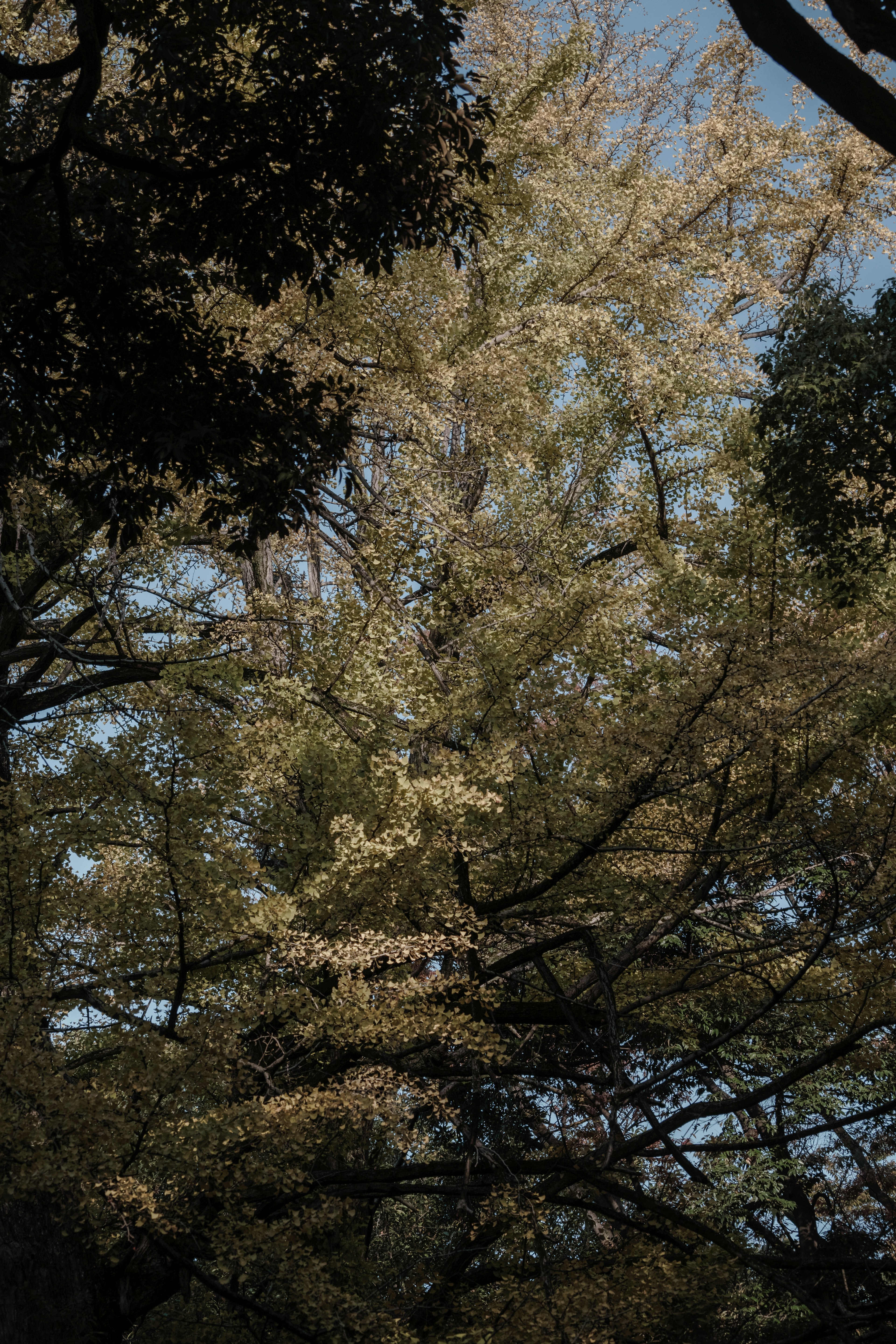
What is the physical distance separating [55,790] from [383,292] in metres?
5.17

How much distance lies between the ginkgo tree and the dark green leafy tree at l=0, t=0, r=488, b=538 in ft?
2.72

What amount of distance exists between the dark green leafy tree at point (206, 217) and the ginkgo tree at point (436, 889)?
828 millimetres

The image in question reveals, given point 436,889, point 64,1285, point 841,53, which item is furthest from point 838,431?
point 64,1285

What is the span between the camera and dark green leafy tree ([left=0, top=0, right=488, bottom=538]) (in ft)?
15.0

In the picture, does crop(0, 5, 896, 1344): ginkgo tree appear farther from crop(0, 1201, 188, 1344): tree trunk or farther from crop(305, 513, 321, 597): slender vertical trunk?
crop(305, 513, 321, 597): slender vertical trunk

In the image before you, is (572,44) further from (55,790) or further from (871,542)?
(55,790)

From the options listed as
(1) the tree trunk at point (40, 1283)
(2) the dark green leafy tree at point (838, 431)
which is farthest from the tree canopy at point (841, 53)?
(1) the tree trunk at point (40, 1283)

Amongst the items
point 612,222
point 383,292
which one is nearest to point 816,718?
point 383,292

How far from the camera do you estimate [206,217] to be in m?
5.12

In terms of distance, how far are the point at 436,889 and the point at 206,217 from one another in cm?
375

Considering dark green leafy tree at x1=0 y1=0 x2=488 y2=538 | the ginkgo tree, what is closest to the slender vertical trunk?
the ginkgo tree

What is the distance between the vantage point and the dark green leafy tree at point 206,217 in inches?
180

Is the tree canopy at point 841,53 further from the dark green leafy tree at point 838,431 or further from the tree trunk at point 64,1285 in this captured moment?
the tree trunk at point 64,1285

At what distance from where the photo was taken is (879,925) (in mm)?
6324
